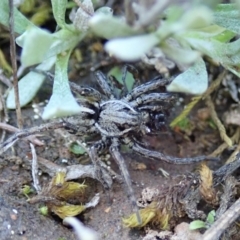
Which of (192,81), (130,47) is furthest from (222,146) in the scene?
(130,47)

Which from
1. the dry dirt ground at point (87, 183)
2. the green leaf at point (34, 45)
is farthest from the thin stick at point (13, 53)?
the green leaf at point (34, 45)

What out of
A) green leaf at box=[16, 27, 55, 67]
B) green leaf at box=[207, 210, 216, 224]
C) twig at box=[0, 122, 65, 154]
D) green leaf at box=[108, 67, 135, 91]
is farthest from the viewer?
green leaf at box=[108, 67, 135, 91]

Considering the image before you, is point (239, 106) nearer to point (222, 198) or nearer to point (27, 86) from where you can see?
point (222, 198)

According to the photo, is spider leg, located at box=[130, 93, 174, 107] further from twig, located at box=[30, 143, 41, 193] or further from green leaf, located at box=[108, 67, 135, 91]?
twig, located at box=[30, 143, 41, 193]

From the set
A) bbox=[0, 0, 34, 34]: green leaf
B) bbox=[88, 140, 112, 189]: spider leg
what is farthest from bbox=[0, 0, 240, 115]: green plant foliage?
bbox=[88, 140, 112, 189]: spider leg

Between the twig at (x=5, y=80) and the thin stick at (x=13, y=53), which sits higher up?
the thin stick at (x=13, y=53)

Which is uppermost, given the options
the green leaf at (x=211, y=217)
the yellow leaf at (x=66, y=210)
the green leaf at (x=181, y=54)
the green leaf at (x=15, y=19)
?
the green leaf at (x=181, y=54)

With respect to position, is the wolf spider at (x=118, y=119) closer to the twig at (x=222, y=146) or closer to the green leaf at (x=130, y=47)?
the twig at (x=222, y=146)
